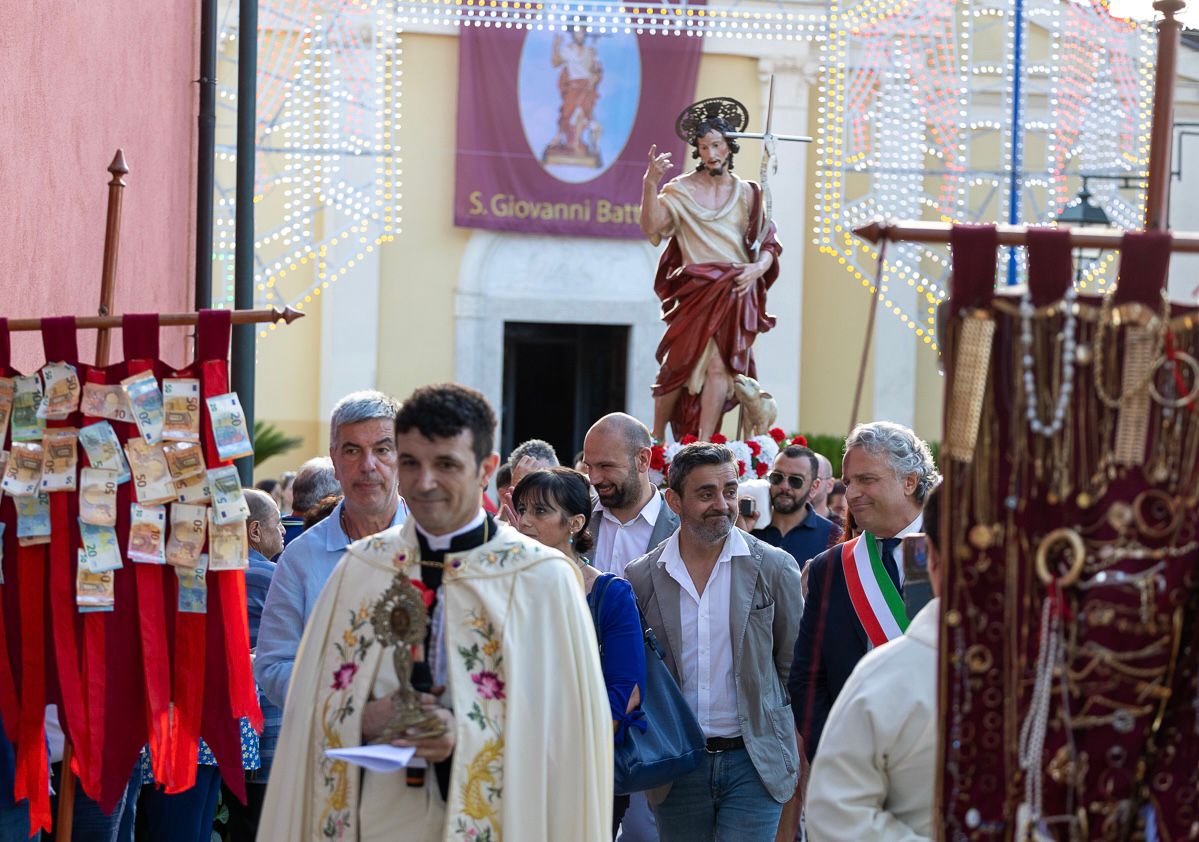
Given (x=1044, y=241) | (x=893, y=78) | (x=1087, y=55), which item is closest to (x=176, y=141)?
(x=1044, y=241)

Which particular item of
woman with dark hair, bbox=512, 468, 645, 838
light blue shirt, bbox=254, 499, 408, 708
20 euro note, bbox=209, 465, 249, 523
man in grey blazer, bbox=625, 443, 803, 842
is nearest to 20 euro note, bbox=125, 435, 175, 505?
20 euro note, bbox=209, 465, 249, 523

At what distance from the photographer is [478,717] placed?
13.5ft

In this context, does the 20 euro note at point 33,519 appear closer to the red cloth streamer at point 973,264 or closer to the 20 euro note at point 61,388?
the 20 euro note at point 61,388

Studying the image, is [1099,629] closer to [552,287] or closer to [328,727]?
[328,727]

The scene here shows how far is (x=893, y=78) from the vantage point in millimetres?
19297

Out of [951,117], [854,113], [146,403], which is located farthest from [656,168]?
[951,117]

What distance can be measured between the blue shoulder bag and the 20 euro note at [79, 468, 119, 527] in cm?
148

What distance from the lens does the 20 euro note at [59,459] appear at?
16.7ft

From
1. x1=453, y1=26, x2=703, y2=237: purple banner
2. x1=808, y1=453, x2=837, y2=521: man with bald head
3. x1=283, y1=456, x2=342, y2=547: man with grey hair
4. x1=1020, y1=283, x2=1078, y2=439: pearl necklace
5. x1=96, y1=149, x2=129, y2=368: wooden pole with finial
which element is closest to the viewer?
x1=1020, y1=283, x2=1078, y2=439: pearl necklace

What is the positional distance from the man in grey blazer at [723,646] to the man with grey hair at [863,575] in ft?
0.68

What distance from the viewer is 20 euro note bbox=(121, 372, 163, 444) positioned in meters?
5.08

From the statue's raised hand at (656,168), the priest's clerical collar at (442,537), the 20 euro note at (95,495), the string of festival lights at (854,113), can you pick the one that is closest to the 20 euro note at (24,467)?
the 20 euro note at (95,495)

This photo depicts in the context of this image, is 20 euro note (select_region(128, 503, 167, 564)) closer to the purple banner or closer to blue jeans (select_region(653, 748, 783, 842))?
blue jeans (select_region(653, 748, 783, 842))

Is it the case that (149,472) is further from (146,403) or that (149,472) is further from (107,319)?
(107,319)
